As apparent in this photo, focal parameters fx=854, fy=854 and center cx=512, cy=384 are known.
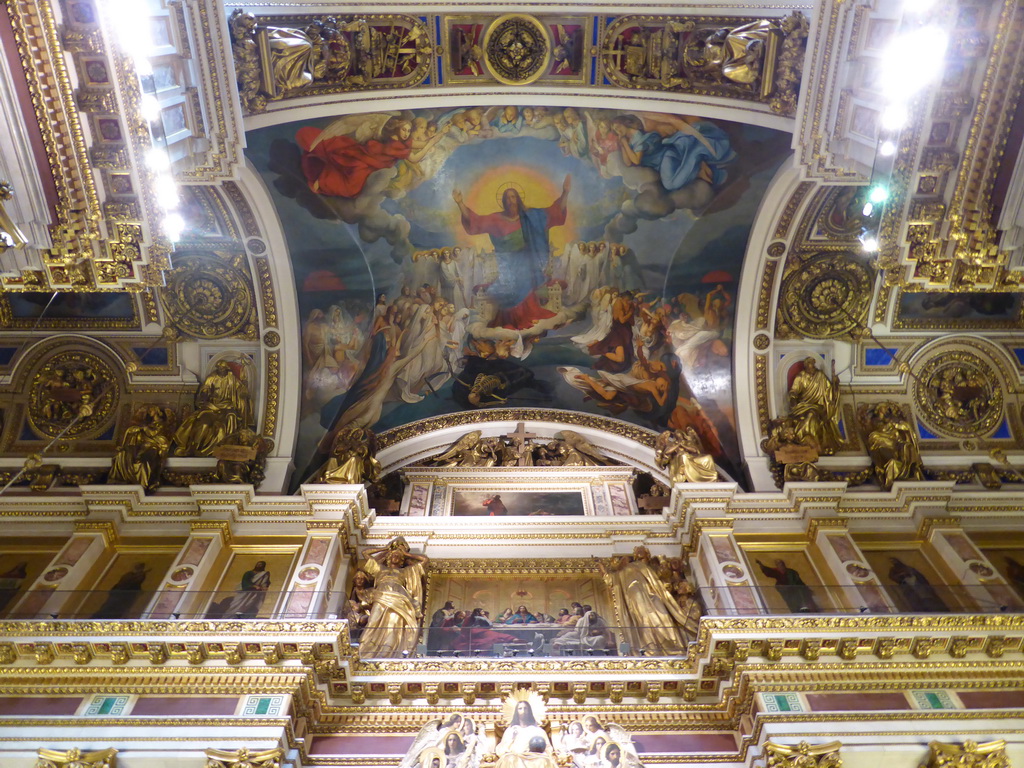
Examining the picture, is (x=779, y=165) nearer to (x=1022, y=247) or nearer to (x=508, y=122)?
(x=508, y=122)

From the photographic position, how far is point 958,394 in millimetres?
15055

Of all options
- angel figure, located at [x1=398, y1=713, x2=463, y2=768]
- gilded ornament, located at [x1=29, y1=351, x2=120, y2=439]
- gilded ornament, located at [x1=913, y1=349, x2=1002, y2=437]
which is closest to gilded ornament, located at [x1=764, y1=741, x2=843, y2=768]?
angel figure, located at [x1=398, y1=713, x2=463, y2=768]

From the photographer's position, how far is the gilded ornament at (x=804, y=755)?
899 cm

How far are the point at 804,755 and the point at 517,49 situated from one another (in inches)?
405

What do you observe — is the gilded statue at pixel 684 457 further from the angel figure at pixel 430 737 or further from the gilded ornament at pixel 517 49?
the gilded ornament at pixel 517 49

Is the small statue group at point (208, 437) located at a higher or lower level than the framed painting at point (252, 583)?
higher

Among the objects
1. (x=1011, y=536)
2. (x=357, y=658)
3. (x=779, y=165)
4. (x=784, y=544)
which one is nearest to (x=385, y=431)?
(x=357, y=658)

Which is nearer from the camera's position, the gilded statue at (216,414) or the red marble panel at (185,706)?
the red marble panel at (185,706)

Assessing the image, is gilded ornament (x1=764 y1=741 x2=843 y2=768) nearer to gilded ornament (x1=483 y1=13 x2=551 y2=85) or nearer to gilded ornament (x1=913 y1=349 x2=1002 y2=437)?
gilded ornament (x1=913 y1=349 x2=1002 y2=437)

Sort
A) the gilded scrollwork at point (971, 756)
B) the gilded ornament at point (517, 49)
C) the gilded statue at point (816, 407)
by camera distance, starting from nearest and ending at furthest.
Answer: the gilded scrollwork at point (971, 756) → the gilded ornament at point (517, 49) → the gilded statue at point (816, 407)

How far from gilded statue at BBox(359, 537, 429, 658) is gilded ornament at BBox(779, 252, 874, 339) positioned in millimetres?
7770

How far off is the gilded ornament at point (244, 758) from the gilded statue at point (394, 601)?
2013mm

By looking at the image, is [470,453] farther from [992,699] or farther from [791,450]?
[992,699]

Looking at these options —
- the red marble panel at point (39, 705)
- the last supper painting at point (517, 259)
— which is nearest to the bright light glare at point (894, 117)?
the last supper painting at point (517, 259)
